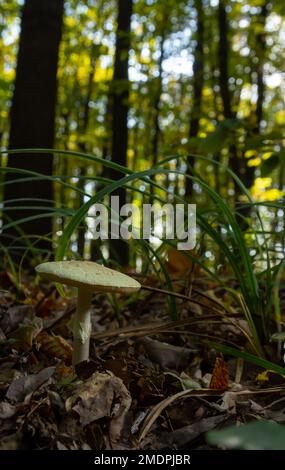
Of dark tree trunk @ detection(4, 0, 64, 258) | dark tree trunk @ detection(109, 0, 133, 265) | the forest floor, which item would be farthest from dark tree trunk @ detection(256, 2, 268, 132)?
the forest floor

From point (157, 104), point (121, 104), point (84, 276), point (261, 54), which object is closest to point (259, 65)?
point (261, 54)

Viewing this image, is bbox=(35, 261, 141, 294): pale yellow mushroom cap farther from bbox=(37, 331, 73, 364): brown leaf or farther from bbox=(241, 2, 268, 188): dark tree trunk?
bbox=(241, 2, 268, 188): dark tree trunk

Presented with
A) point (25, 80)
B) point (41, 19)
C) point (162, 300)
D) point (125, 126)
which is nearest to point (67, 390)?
point (162, 300)

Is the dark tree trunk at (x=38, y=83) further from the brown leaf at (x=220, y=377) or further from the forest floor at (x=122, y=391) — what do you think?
the brown leaf at (x=220, y=377)

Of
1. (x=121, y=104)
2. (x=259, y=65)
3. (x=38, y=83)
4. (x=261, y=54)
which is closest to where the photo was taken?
(x=38, y=83)

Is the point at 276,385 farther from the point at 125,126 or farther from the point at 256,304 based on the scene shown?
the point at 125,126

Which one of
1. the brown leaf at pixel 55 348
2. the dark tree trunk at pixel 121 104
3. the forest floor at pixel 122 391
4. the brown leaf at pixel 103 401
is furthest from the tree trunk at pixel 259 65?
the brown leaf at pixel 103 401

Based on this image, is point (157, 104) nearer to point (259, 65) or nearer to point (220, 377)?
point (259, 65)
